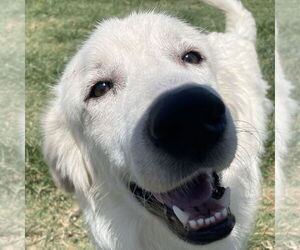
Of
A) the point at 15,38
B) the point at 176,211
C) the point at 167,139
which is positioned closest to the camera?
the point at 167,139

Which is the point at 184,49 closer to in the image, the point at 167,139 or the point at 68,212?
the point at 167,139

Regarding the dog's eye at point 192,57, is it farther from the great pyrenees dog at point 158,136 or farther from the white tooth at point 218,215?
the white tooth at point 218,215

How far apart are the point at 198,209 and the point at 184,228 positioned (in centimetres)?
11

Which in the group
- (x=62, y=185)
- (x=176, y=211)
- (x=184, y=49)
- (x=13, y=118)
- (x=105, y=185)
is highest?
(x=184, y=49)

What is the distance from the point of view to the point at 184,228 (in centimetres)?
236

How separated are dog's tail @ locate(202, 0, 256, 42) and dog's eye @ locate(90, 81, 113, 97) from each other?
5.51ft

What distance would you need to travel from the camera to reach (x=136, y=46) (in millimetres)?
2557

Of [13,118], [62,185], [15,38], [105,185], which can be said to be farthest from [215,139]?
[15,38]

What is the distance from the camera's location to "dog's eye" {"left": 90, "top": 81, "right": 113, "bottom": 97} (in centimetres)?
260

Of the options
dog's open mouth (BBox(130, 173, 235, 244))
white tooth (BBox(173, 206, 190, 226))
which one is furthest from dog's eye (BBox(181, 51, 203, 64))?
white tooth (BBox(173, 206, 190, 226))

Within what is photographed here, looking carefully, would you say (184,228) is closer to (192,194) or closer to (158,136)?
(192,194)

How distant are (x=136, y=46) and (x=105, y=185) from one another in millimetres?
862

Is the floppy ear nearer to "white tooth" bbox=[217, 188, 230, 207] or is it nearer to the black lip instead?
the black lip

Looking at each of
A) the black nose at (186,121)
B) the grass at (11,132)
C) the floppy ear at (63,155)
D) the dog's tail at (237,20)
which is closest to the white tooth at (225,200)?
the black nose at (186,121)
